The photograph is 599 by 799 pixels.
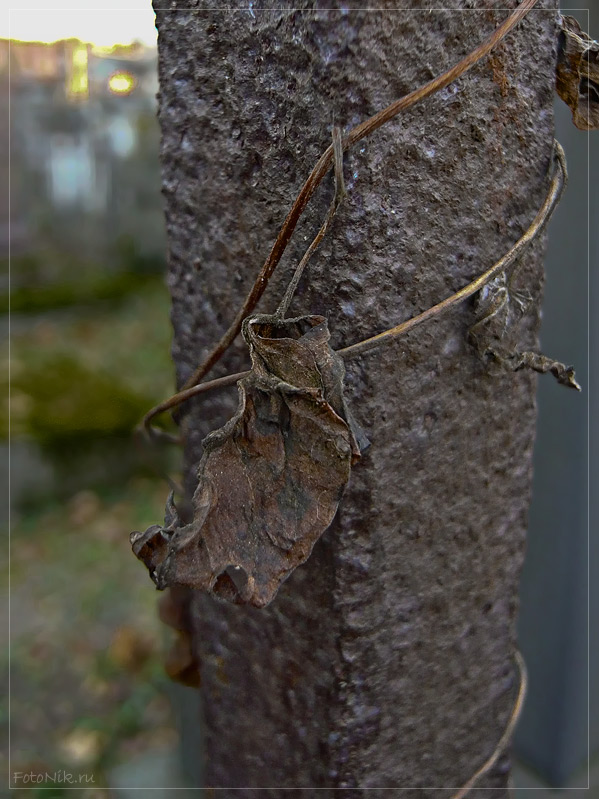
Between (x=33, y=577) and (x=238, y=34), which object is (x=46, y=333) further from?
(x=238, y=34)


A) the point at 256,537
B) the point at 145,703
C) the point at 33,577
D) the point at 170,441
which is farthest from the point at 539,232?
the point at 33,577

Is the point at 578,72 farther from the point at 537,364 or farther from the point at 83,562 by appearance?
the point at 83,562

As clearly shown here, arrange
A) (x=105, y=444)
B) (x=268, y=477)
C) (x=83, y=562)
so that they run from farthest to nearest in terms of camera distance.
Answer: (x=105, y=444), (x=83, y=562), (x=268, y=477)

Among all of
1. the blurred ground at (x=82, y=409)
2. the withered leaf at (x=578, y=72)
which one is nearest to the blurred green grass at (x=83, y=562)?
the blurred ground at (x=82, y=409)

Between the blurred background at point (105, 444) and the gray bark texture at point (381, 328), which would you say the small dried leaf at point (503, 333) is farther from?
the blurred background at point (105, 444)

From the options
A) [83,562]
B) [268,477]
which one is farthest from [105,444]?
[268,477]

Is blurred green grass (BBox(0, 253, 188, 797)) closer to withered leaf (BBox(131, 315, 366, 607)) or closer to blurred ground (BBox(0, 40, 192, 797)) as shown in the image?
blurred ground (BBox(0, 40, 192, 797))
